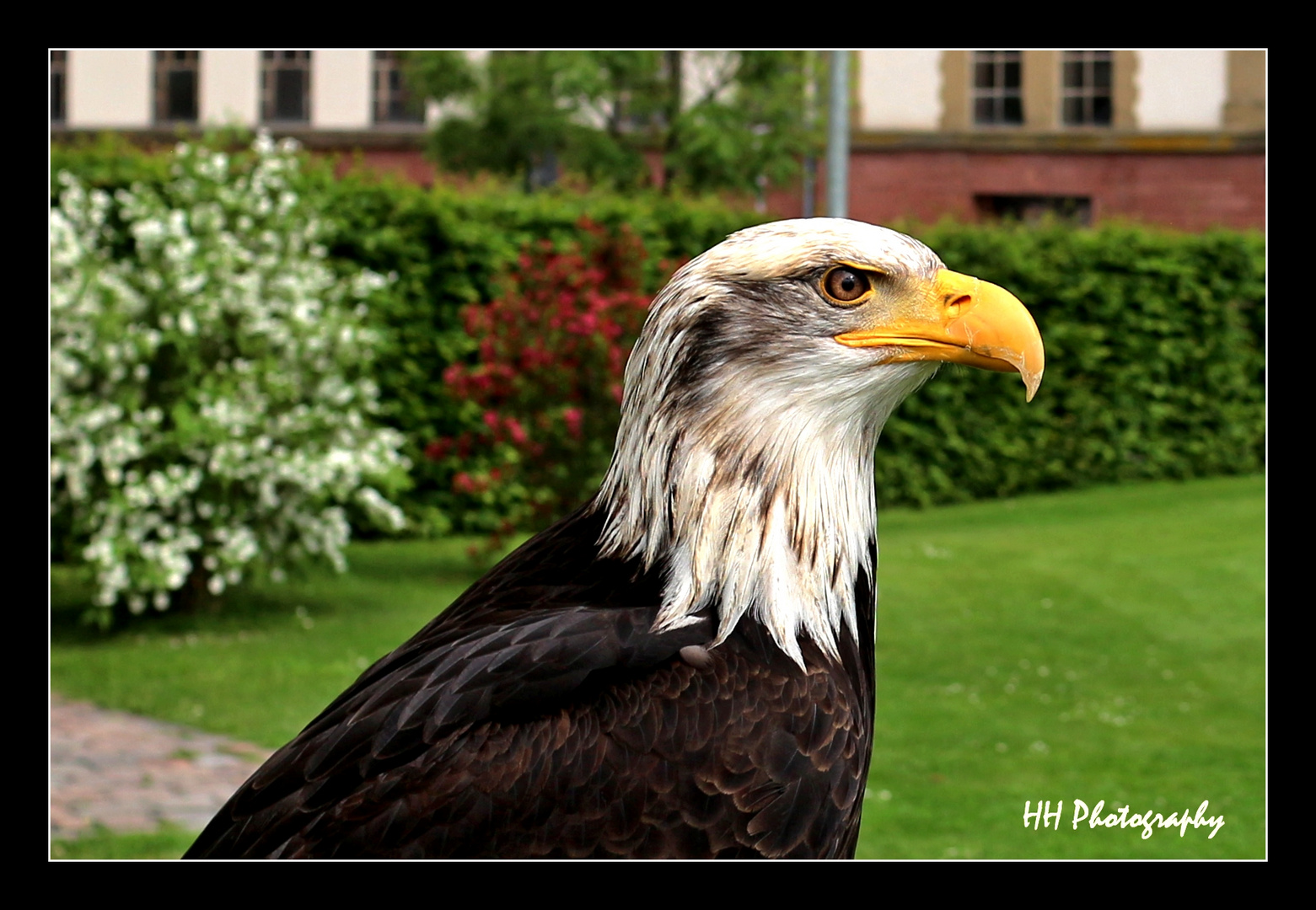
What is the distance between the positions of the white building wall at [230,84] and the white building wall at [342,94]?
34.6 inches

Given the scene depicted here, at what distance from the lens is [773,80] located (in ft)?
56.2

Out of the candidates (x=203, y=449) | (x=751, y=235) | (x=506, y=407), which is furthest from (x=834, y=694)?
(x=506, y=407)

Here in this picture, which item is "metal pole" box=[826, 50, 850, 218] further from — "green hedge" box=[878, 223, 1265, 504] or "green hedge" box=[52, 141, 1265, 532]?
"green hedge" box=[878, 223, 1265, 504]

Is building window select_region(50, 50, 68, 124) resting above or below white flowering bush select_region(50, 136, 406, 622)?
above

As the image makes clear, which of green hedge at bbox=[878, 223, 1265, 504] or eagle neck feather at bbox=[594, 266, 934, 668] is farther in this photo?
green hedge at bbox=[878, 223, 1265, 504]

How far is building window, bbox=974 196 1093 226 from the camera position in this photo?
75.9 ft

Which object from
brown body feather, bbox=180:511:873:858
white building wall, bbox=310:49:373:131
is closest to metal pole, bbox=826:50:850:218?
brown body feather, bbox=180:511:873:858

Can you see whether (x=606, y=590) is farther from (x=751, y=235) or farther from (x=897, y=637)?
(x=897, y=637)

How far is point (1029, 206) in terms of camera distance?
23438 mm

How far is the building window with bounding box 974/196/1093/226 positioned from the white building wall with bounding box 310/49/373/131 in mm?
9523

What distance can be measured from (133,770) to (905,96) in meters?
18.3

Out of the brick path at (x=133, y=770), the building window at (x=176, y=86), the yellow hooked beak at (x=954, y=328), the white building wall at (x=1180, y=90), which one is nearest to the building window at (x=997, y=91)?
the white building wall at (x=1180, y=90)

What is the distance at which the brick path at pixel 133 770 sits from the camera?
20.5 feet

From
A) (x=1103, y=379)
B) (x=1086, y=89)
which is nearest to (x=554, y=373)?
(x=1103, y=379)
